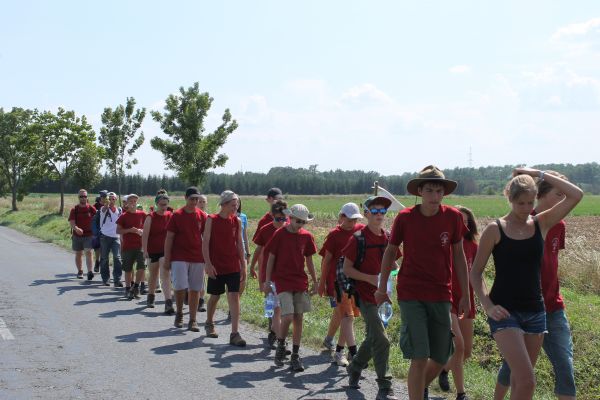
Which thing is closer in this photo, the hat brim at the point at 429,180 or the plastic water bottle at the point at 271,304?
the hat brim at the point at 429,180

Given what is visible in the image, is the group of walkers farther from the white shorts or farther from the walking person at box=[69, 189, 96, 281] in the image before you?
the walking person at box=[69, 189, 96, 281]

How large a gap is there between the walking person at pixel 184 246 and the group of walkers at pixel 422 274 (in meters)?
0.01

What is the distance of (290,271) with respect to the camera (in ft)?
26.5

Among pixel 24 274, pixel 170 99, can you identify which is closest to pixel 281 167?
pixel 170 99

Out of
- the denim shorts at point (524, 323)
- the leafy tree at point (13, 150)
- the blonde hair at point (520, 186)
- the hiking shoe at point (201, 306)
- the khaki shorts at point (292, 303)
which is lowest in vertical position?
the hiking shoe at point (201, 306)

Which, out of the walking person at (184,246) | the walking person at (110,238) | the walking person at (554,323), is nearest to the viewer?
the walking person at (554,323)

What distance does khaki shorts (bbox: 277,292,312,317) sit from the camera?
8.00 meters

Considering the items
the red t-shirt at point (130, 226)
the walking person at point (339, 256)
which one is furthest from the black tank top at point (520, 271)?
the red t-shirt at point (130, 226)

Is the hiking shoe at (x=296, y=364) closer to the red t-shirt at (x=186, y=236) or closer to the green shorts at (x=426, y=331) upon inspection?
the green shorts at (x=426, y=331)

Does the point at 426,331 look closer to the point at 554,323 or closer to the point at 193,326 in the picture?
the point at 554,323

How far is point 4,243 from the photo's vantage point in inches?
1044

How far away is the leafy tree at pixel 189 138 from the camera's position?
31.4 m

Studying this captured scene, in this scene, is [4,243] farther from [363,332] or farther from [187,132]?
[363,332]

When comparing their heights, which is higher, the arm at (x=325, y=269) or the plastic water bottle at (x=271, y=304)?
the arm at (x=325, y=269)
